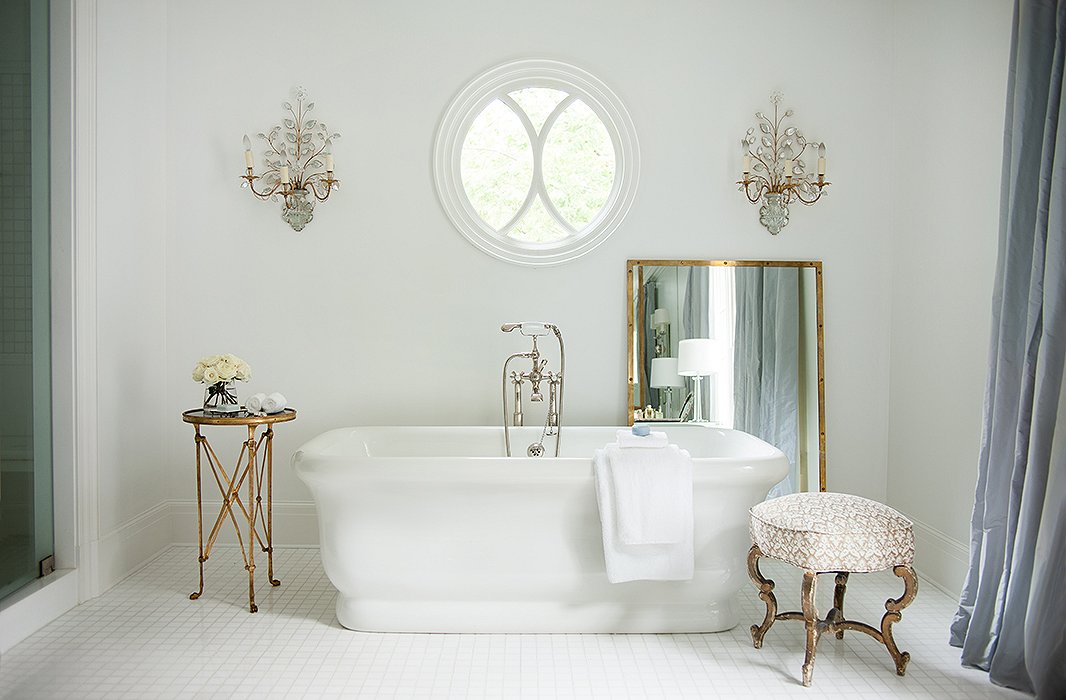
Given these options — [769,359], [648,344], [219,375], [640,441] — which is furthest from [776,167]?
[219,375]

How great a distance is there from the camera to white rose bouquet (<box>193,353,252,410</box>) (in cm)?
294

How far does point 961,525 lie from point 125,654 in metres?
3.05

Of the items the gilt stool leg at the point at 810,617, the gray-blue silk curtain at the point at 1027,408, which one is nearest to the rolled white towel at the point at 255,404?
the gilt stool leg at the point at 810,617

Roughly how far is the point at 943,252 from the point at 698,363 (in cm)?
110

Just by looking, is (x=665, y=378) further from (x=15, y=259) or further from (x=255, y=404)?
(x=15, y=259)

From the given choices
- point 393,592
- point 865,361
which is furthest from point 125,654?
point 865,361

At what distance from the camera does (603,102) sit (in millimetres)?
3613

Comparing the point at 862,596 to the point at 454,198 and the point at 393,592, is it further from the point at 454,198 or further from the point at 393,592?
the point at 454,198

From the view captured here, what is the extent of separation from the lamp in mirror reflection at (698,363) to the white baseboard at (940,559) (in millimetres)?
1043

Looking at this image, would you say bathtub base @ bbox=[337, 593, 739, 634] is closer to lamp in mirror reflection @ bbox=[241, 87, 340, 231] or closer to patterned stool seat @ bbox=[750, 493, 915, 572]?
patterned stool seat @ bbox=[750, 493, 915, 572]

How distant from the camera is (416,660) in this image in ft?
8.10

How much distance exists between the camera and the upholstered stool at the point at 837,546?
7.55 feet

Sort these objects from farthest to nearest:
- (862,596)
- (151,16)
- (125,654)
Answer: (151,16) < (862,596) < (125,654)

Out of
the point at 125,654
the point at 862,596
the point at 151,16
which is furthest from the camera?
the point at 151,16
